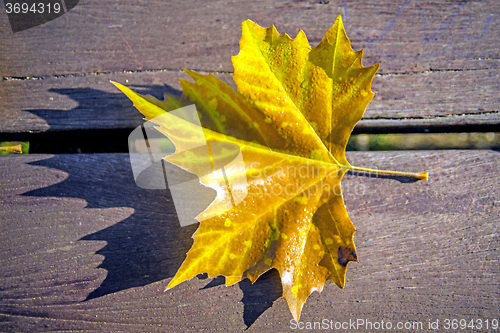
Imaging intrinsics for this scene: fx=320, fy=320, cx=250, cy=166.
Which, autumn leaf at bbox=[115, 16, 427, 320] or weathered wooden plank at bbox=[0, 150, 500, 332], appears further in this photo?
weathered wooden plank at bbox=[0, 150, 500, 332]

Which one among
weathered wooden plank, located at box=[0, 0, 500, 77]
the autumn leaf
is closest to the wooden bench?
weathered wooden plank, located at box=[0, 0, 500, 77]

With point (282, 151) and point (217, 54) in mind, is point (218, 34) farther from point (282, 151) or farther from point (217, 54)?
point (282, 151)

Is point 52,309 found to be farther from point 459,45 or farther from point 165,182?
point 459,45

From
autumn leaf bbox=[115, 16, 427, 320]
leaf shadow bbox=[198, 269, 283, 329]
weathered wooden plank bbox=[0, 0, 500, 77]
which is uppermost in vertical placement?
weathered wooden plank bbox=[0, 0, 500, 77]

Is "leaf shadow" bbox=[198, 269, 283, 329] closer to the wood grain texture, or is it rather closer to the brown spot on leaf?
the brown spot on leaf

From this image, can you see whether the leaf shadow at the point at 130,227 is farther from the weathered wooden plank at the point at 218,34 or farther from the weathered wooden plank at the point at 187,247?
the weathered wooden plank at the point at 218,34

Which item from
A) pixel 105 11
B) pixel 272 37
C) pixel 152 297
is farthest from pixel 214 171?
pixel 105 11
